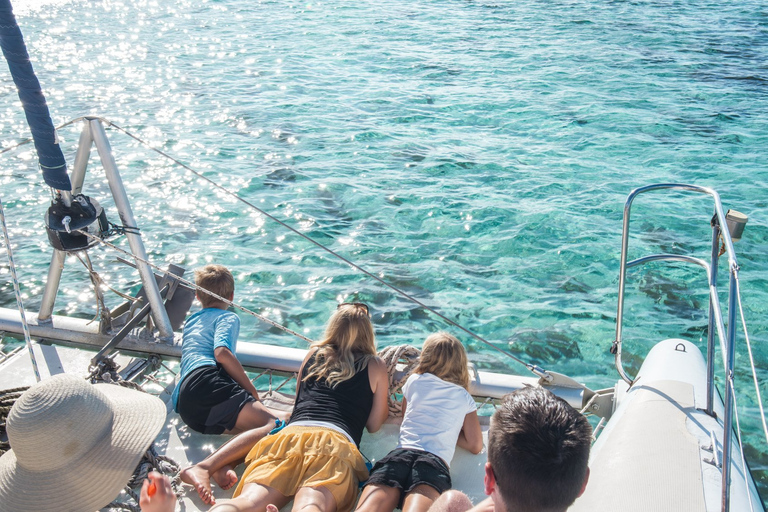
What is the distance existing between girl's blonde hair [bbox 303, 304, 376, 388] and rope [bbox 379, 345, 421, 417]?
322 millimetres

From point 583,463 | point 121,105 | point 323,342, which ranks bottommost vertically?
point 121,105

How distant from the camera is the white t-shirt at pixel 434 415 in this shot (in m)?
3.52

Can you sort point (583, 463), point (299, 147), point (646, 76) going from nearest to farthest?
point (583, 463) → point (299, 147) → point (646, 76)

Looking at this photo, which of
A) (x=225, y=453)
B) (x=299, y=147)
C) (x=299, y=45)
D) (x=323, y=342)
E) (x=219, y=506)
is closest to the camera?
(x=219, y=506)

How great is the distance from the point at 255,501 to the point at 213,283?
5.45ft

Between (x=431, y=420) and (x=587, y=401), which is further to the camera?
(x=587, y=401)

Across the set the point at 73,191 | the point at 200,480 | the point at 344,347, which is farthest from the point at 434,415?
the point at 73,191

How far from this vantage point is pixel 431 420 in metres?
3.61

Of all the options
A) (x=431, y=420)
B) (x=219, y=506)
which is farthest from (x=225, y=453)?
(x=431, y=420)

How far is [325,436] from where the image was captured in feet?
11.1

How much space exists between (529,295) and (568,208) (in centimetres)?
208

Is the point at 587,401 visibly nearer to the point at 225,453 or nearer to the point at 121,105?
the point at 225,453

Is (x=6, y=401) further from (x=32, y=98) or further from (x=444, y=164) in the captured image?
(x=444, y=164)

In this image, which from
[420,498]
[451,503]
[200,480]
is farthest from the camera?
[200,480]
